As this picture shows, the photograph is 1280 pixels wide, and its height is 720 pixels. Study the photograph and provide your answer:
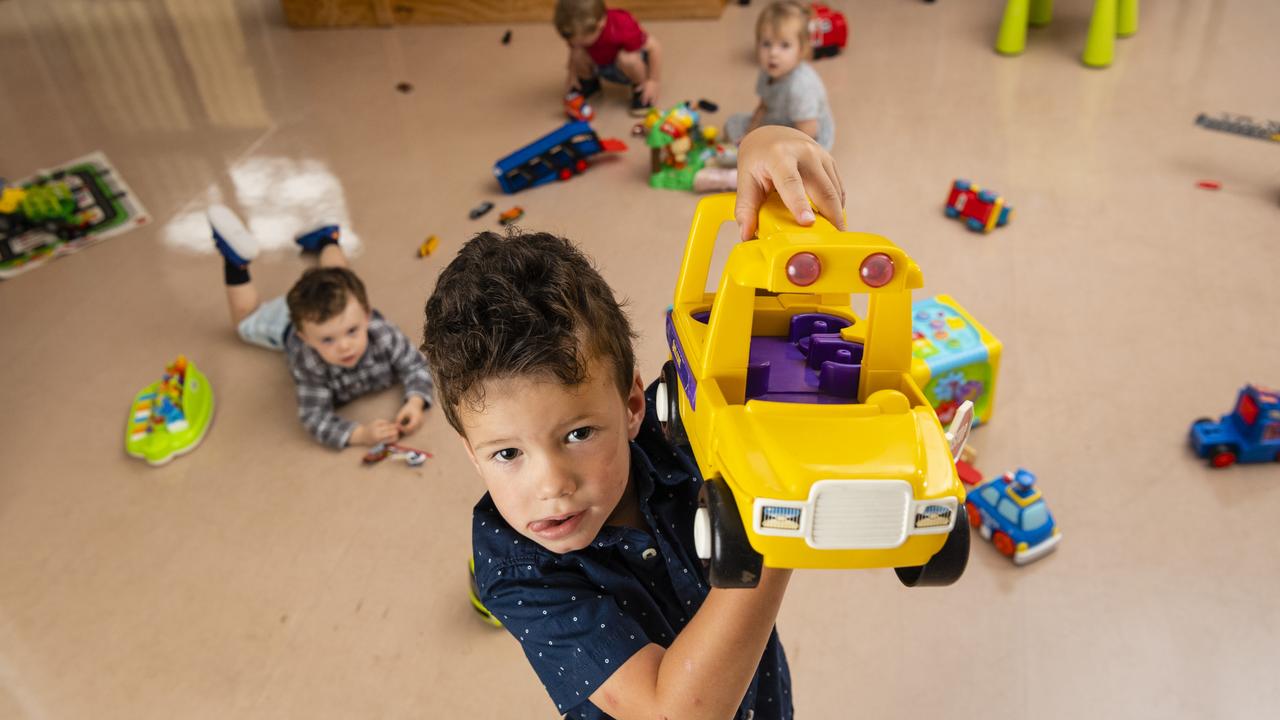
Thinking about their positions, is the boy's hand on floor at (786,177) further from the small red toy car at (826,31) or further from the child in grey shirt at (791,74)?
the small red toy car at (826,31)

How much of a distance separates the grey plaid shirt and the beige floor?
53 mm

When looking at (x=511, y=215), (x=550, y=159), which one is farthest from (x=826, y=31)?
(x=511, y=215)

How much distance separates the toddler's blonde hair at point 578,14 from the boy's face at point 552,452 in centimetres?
266

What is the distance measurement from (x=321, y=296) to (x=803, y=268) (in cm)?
159

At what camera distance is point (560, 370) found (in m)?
0.75

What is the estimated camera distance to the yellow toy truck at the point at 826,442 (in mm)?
612

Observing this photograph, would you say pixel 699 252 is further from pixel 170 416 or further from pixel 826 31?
Answer: pixel 826 31

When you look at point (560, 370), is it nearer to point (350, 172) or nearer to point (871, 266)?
point (871, 266)

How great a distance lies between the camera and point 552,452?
0.76 meters

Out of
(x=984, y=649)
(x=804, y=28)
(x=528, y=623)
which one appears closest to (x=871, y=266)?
(x=528, y=623)

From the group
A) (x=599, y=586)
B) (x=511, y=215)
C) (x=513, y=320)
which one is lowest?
(x=511, y=215)

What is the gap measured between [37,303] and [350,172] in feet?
3.09

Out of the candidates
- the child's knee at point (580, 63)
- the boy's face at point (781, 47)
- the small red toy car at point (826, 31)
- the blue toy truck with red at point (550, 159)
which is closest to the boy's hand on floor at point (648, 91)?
the child's knee at point (580, 63)

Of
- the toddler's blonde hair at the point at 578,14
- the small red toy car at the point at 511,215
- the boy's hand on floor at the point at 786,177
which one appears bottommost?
the small red toy car at the point at 511,215
